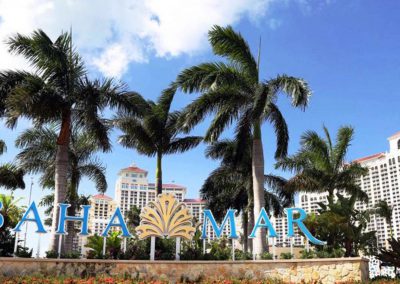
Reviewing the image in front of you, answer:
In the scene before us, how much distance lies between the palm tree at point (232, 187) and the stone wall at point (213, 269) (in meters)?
11.9

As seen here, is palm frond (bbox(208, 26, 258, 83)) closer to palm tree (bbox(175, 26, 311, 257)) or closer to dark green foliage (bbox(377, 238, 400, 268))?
palm tree (bbox(175, 26, 311, 257))

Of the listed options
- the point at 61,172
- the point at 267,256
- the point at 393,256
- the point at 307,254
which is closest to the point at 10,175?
the point at 61,172

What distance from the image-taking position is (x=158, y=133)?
24.7 m

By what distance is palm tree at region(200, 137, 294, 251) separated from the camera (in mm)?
30219

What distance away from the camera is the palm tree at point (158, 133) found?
78.8 feet

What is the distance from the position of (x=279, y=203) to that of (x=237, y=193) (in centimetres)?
397

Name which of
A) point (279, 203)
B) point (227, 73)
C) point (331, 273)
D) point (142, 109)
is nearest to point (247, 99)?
point (227, 73)

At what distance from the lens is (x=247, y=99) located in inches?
830

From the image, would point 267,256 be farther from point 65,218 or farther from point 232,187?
point 232,187

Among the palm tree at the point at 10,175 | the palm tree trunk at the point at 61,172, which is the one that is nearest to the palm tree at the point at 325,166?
the palm tree trunk at the point at 61,172

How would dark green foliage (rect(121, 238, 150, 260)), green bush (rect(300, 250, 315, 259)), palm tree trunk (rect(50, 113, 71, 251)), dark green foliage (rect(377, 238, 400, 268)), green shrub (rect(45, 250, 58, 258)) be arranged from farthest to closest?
dark green foliage (rect(377, 238, 400, 268)) < palm tree trunk (rect(50, 113, 71, 251)) < green bush (rect(300, 250, 315, 259)) < dark green foliage (rect(121, 238, 150, 260)) < green shrub (rect(45, 250, 58, 258))

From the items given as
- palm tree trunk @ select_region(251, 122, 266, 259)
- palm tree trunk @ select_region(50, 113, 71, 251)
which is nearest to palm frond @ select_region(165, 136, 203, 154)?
palm tree trunk @ select_region(251, 122, 266, 259)

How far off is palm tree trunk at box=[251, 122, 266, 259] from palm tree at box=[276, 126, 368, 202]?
7.06m

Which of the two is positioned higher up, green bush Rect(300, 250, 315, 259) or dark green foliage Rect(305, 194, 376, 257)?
dark green foliage Rect(305, 194, 376, 257)
